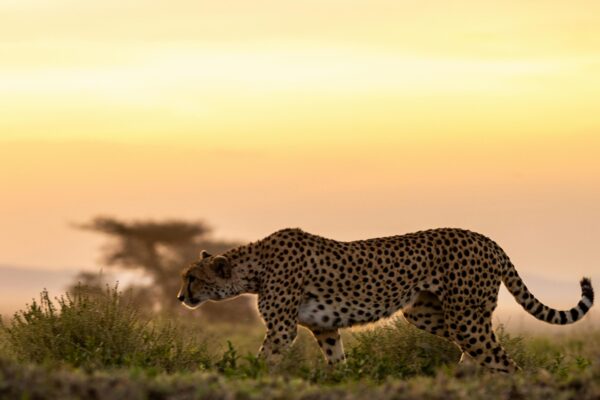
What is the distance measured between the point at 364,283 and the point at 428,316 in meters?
0.67

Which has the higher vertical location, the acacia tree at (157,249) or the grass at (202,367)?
the acacia tree at (157,249)

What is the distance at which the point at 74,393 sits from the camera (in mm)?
6289

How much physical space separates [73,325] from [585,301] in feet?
13.3

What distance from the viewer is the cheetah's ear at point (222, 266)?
30.5ft

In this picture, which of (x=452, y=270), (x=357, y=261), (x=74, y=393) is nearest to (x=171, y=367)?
(x=357, y=261)

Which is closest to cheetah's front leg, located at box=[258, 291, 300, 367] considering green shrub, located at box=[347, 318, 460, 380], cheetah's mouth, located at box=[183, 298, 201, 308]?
cheetah's mouth, located at box=[183, 298, 201, 308]

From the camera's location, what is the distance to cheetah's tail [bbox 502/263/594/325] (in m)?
9.76

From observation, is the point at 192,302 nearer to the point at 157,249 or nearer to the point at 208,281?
the point at 208,281

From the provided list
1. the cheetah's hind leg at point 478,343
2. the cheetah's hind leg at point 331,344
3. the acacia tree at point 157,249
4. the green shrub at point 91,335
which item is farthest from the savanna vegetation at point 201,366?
the acacia tree at point 157,249

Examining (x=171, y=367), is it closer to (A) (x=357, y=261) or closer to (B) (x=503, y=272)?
(A) (x=357, y=261)

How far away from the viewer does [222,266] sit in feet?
30.6

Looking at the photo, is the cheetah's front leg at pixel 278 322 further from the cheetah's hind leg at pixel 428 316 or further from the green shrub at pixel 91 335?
the cheetah's hind leg at pixel 428 316

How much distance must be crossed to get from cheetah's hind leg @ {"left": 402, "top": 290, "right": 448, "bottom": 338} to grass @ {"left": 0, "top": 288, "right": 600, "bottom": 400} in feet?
1.16

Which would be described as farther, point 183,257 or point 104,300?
point 183,257
